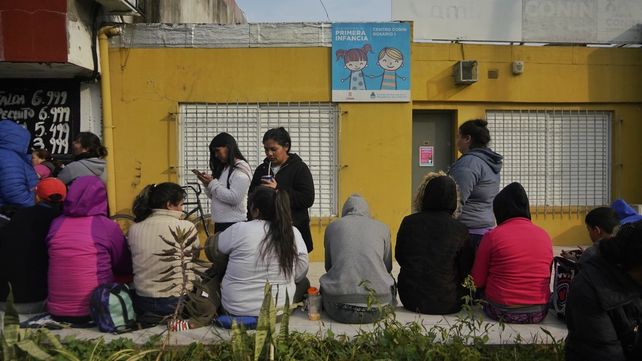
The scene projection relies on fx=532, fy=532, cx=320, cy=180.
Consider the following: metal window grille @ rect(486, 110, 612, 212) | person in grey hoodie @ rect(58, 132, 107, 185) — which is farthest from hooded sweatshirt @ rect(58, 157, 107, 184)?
metal window grille @ rect(486, 110, 612, 212)

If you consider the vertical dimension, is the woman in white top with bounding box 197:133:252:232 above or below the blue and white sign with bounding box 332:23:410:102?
below

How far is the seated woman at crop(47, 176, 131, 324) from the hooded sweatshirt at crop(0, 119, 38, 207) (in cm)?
106

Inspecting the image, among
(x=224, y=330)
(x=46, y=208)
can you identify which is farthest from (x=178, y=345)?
(x=46, y=208)

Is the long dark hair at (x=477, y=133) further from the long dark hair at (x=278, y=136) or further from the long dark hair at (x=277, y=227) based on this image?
the long dark hair at (x=277, y=227)

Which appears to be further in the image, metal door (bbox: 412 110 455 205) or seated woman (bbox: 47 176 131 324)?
metal door (bbox: 412 110 455 205)

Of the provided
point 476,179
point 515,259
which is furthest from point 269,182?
point 515,259

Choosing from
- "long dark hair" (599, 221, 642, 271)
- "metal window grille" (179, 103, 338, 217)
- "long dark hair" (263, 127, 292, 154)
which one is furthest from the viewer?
"metal window grille" (179, 103, 338, 217)

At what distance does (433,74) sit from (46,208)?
5.15m

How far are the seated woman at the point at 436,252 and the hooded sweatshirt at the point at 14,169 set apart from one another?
334 cm

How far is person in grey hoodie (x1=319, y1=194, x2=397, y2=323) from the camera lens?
3902 millimetres

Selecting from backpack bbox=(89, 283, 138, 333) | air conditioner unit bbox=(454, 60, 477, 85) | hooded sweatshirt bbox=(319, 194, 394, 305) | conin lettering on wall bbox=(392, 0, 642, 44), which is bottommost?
backpack bbox=(89, 283, 138, 333)

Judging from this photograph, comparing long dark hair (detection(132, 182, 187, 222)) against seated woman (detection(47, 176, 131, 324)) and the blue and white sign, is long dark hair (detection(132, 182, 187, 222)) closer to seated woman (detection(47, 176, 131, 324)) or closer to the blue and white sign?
seated woman (detection(47, 176, 131, 324))

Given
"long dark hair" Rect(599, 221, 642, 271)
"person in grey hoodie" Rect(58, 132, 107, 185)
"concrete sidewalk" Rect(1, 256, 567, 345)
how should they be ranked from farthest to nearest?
1. "person in grey hoodie" Rect(58, 132, 107, 185)
2. "concrete sidewalk" Rect(1, 256, 567, 345)
3. "long dark hair" Rect(599, 221, 642, 271)

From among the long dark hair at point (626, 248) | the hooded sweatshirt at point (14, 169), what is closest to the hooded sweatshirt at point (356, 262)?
the long dark hair at point (626, 248)
